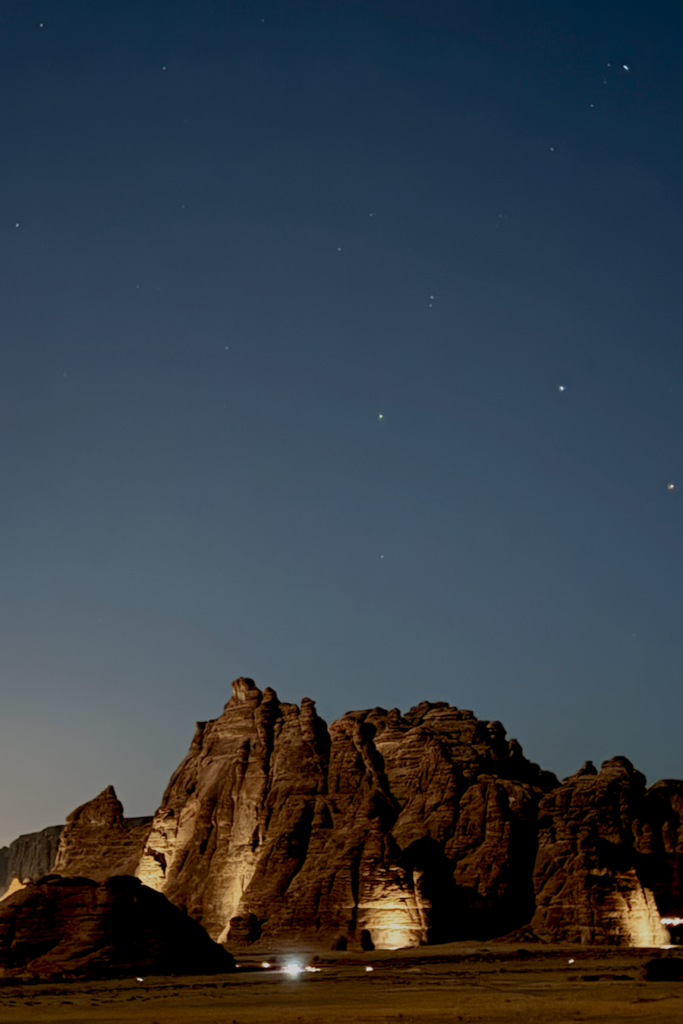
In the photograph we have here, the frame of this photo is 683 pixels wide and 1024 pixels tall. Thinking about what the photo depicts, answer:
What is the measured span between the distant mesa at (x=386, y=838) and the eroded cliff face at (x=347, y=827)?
0.11 meters

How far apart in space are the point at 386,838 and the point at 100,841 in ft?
120

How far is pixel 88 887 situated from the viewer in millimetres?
27203

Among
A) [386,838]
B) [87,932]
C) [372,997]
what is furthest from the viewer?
[386,838]

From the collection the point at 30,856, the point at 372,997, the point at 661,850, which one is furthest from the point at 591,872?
the point at 30,856

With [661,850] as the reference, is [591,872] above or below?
below

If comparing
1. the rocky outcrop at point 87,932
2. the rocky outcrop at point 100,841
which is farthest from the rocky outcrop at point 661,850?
the rocky outcrop at point 100,841

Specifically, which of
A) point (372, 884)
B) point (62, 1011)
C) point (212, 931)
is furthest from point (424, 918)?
point (62, 1011)

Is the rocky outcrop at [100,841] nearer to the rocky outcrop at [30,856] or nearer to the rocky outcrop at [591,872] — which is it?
the rocky outcrop at [591,872]

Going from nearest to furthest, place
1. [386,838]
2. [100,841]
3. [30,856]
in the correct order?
[386,838], [100,841], [30,856]

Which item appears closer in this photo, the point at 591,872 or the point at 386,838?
the point at 591,872

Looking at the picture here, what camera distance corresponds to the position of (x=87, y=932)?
86.0ft

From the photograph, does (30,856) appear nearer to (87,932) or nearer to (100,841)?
(100,841)

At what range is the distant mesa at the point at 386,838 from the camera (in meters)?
51.7

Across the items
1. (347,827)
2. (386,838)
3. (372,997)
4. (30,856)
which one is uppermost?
(30,856)
